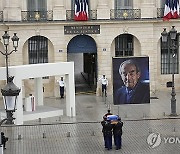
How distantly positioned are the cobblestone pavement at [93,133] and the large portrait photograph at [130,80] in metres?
0.58

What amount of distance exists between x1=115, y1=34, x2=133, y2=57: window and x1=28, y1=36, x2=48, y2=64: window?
552cm

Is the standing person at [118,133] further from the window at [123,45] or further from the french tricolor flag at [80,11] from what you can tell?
the window at [123,45]

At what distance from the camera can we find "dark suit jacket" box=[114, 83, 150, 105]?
32500 millimetres

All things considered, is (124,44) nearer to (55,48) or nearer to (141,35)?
(141,35)

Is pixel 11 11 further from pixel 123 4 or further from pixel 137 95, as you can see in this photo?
pixel 137 95

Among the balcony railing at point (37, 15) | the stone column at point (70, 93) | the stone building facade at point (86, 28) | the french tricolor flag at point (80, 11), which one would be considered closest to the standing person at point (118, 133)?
the stone column at point (70, 93)

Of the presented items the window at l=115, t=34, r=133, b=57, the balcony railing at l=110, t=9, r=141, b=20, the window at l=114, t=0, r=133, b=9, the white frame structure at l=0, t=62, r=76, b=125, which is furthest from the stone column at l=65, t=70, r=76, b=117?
the window at l=114, t=0, r=133, b=9

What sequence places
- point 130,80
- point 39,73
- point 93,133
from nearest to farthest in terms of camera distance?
point 93,133
point 39,73
point 130,80

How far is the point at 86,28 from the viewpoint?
37219 millimetres

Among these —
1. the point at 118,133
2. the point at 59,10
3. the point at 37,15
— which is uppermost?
the point at 59,10

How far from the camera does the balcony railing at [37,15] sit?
36.7 m

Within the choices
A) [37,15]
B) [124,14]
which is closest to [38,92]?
[37,15]

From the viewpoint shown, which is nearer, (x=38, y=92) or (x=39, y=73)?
(x=39, y=73)

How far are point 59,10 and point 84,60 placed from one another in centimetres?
956
